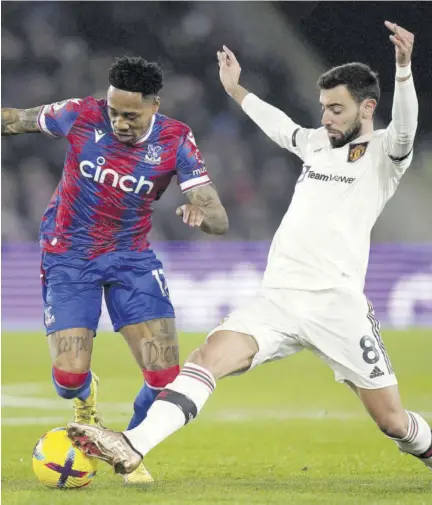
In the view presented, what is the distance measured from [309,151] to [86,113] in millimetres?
1363

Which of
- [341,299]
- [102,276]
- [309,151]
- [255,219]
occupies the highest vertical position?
[309,151]

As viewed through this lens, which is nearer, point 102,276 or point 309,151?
point 309,151

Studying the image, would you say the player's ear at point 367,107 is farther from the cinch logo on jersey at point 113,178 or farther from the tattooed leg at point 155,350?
the tattooed leg at point 155,350

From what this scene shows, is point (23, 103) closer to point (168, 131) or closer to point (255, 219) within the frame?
point (255, 219)

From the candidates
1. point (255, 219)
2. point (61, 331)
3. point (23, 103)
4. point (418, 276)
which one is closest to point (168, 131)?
point (61, 331)

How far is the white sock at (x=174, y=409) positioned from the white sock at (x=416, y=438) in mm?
1116

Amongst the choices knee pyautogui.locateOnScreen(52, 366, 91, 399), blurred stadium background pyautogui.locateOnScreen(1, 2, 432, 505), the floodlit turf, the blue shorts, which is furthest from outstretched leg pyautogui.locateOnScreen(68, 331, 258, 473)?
blurred stadium background pyautogui.locateOnScreen(1, 2, 432, 505)

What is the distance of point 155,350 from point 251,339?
46.3 inches

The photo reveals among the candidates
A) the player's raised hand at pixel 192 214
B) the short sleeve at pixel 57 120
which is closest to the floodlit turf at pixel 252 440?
the player's raised hand at pixel 192 214

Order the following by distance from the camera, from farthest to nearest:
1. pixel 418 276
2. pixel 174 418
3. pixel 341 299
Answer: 1. pixel 418 276
2. pixel 341 299
3. pixel 174 418

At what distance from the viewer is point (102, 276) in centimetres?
614

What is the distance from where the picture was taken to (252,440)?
784 centimetres

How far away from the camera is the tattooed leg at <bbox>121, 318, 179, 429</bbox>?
6.10 meters

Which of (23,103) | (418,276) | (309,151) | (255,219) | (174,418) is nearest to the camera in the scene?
(174,418)
